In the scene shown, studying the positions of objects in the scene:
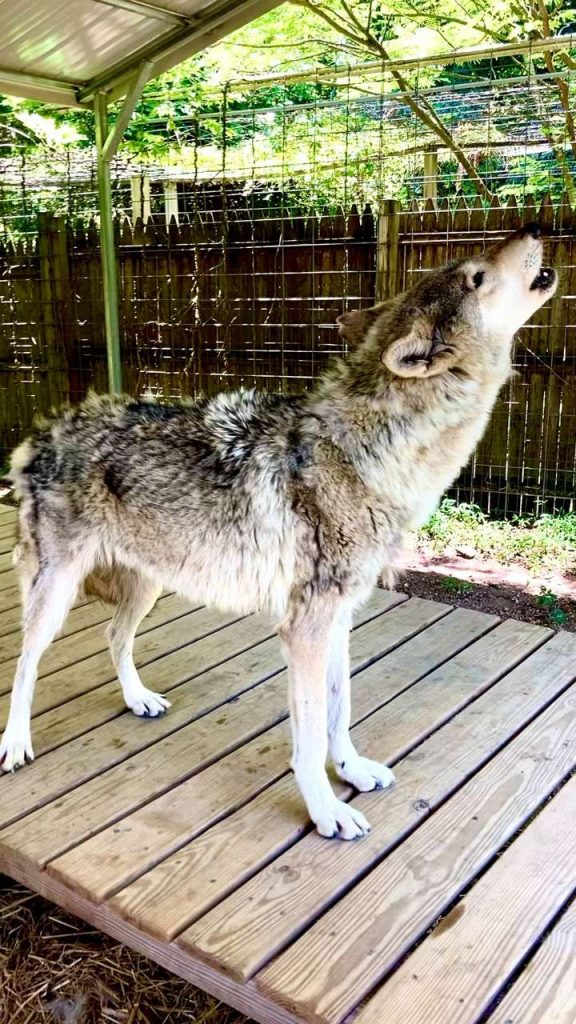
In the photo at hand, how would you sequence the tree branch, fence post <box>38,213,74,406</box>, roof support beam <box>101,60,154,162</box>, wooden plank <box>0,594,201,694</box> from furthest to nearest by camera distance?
fence post <box>38,213,74,406</box>, the tree branch, roof support beam <box>101,60,154,162</box>, wooden plank <box>0,594,201,694</box>

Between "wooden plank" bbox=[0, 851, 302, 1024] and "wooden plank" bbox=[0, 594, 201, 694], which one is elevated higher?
"wooden plank" bbox=[0, 594, 201, 694]

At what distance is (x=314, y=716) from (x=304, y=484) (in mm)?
681

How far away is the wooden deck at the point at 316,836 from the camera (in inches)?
Result: 71.1

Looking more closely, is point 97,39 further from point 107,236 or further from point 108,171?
point 107,236

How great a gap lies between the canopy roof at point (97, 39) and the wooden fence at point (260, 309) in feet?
5.72

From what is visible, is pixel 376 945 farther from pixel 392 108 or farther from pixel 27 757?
pixel 392 108

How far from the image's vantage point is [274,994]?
1.75 m

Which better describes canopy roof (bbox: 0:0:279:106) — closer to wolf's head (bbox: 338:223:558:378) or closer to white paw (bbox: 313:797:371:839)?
wolf's head (bbox: 338:223:558:378)

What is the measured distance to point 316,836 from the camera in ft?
7.51

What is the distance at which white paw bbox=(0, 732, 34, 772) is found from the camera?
2.63m

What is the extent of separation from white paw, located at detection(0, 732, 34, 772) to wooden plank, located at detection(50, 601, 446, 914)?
20.0 inches

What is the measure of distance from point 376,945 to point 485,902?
1.09 feet

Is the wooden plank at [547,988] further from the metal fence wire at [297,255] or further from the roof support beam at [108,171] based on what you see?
the roof support beam at [108,171]

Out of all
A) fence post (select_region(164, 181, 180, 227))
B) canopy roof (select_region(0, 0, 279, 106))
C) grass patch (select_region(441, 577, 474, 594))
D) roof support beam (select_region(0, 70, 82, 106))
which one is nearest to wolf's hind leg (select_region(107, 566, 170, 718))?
grass patch (select_region(441, 577, 474, 594))
